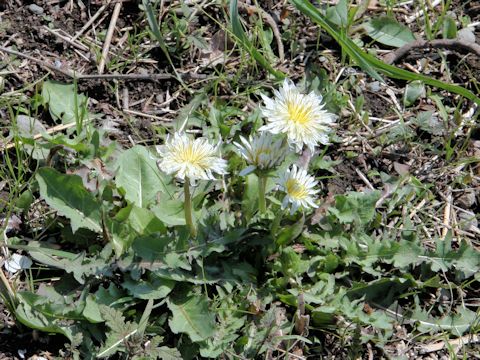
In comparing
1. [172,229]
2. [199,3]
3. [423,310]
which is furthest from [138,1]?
[423,310]

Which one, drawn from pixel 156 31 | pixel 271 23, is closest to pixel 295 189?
pixel 156 31

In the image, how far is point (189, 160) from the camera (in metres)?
2.51

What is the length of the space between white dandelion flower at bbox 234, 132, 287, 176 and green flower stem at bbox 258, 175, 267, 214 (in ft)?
0.33

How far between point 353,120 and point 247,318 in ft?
3.92

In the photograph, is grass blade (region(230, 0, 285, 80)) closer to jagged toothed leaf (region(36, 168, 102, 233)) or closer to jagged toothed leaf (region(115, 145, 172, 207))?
jagged toothed leaf (region(115, 145, 172, 207))

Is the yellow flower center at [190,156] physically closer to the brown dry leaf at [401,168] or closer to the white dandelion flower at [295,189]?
the white dandelion flower at [295,189]

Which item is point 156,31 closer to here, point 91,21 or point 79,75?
point 79,75

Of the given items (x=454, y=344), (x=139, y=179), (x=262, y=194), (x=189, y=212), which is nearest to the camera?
(x=189, y=212)

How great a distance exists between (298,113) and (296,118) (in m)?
0.02

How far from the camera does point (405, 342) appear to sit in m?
2.91

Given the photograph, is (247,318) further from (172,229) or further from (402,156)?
(402,156)

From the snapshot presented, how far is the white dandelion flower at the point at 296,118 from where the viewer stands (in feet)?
8.30

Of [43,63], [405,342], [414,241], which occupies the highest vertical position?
[43,63]

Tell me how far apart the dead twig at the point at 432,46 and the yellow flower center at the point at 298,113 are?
1.30 m
